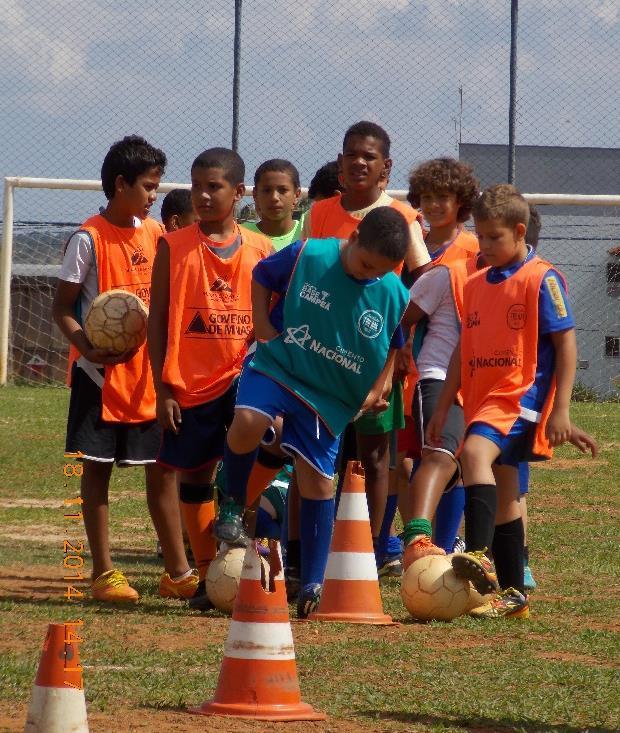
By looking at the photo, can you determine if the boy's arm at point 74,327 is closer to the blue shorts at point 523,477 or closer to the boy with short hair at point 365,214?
the boy with short hair at point 365,214

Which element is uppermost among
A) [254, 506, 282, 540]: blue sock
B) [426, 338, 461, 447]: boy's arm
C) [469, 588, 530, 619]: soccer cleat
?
[426, 338, 461, 447]: boy's arm

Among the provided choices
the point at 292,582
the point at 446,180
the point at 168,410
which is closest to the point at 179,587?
the point at 292,582

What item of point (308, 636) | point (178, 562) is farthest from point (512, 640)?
point (178, 562)

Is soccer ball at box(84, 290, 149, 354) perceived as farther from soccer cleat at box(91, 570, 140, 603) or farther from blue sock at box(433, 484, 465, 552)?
blue sock at box(433, 484, 465, 552)

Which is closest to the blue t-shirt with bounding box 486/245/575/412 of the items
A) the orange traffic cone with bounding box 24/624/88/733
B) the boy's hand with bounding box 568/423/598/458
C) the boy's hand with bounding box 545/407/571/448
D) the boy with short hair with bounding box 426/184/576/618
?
the boy with short hair with bounding box 426/184/576/618

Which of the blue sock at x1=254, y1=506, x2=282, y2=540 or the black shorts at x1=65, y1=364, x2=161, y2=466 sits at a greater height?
the black shorts at x1=65, y1=364, x2=161, y2=466

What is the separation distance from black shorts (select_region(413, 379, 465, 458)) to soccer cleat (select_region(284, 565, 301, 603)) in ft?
2.76

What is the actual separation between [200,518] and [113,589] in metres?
0.52

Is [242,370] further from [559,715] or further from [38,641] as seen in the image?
[559,715]

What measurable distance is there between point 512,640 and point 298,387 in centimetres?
135

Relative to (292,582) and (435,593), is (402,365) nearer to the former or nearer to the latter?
(292,582)

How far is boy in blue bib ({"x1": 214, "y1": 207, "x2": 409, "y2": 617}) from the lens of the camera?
6.17 m

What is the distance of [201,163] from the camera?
22.5 feet

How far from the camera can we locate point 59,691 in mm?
3604
